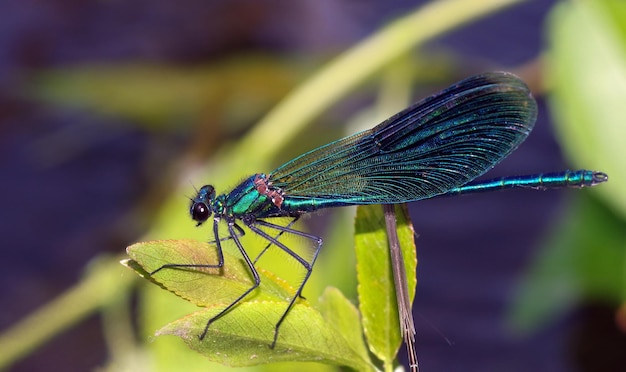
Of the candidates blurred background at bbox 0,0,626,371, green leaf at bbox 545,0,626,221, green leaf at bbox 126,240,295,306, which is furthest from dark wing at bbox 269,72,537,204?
green leaf at bbox 545,0,626,221

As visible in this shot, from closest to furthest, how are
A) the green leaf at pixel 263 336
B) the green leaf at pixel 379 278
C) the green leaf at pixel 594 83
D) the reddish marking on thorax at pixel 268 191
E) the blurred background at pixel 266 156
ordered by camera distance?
the green leaf at pixel 263 336 < the green leaf at pixel 379 278 < the reddish marking on thorax at pixel 268 191 < the green leaf at pixel 594 83 < the blurred background at pixel 266 156

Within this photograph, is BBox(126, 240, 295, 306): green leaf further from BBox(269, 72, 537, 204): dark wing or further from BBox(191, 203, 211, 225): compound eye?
BBox(191, 203, 211, 225): compound eye

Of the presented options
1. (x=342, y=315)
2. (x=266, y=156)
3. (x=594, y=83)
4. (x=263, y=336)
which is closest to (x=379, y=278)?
(x=342, y=315)

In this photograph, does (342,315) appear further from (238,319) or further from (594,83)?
(594,83)

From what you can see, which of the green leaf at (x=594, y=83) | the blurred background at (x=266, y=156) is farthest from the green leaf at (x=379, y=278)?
the green leaf at (x=594, y=83)

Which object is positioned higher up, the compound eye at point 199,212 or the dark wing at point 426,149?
the compound eye at point 199,212

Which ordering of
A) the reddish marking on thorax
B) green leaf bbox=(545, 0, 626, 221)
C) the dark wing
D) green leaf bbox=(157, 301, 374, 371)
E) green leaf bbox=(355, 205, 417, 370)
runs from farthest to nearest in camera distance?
green leaf bbox=(545, 0, 626, 221) < the reddish marking on thorax < the dark wing < green leaf bbox=(355, 205, 417, 370) < green leaf bbox=(157, 301, 374, 371)

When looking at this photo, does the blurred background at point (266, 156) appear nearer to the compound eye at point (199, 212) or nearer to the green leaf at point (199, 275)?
the compound eye at point (199, 212)
